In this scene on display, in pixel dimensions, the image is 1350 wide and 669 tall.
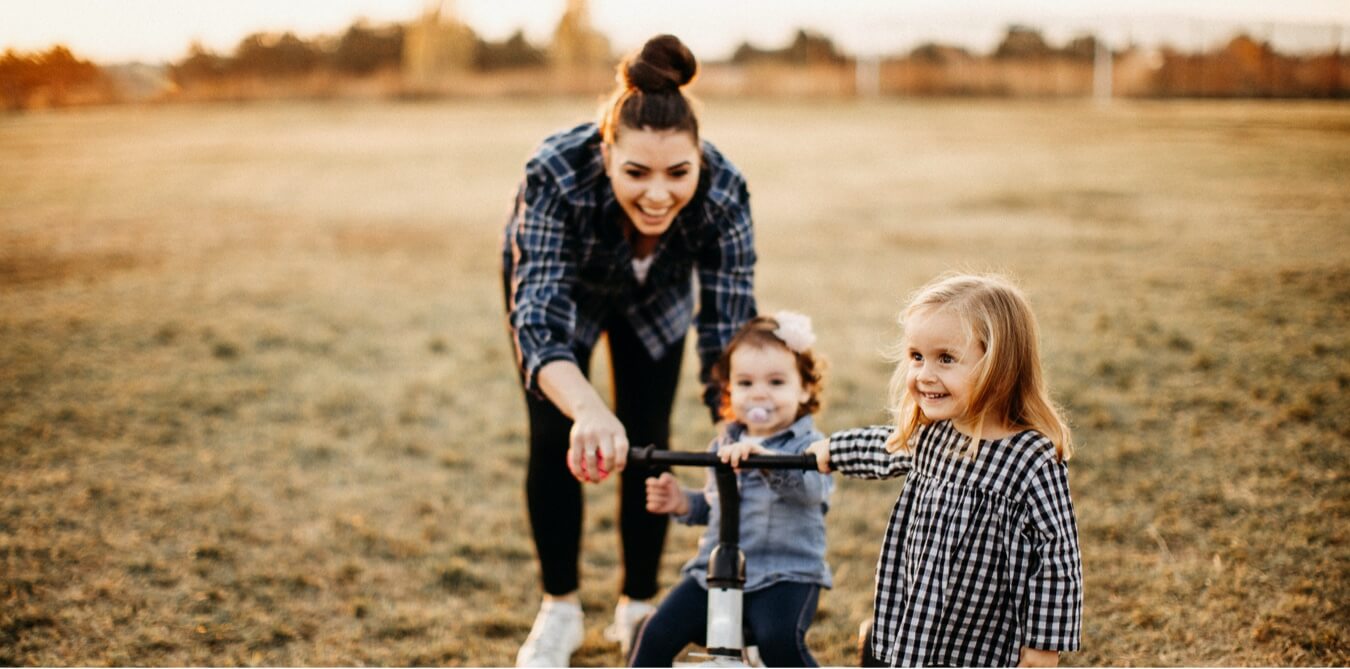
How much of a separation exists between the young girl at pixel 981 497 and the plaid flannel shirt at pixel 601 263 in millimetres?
784

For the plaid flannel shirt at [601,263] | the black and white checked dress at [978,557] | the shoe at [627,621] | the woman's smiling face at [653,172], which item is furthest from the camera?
the shoe at [627,621]

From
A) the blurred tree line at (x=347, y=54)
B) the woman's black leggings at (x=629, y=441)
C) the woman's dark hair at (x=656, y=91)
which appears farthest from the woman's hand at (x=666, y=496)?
the blurred tree line at (x=347, y=54)

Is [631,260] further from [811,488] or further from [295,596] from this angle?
[295,596]

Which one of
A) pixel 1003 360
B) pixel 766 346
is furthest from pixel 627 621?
pixel 1003 360

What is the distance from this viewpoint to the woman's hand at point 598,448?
2252mm

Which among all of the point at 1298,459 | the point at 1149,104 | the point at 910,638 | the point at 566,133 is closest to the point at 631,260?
the point at 566,133

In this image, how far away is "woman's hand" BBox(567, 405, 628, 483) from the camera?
2252mm

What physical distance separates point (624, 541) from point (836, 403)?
2.46 m

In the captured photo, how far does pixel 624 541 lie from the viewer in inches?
126

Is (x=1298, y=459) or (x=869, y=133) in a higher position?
(x=869, y=133)

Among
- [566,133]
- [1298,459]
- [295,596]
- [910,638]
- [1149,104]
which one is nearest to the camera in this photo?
[910,638]

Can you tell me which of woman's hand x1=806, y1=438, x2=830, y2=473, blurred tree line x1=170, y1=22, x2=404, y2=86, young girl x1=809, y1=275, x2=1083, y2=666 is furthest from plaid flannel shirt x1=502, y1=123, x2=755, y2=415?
blurred tree line x1=170, y1=22, x2=404, y2=86

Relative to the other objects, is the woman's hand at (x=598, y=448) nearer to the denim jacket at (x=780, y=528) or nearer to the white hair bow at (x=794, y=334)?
the denim jacket at (x=780, y=528)

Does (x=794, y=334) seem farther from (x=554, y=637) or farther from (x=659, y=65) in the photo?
(x=554, y=637)
